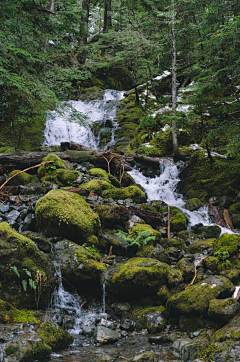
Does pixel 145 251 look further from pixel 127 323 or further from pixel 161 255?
pixel 127 323

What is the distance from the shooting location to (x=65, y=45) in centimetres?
840

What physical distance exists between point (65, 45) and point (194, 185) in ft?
26.3

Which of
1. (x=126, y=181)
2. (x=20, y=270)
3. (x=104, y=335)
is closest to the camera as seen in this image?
(x=104, y=335)

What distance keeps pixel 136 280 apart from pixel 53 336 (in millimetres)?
1938

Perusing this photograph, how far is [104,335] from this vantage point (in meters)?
4.19

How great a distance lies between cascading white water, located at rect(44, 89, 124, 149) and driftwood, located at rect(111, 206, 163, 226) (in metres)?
7.23

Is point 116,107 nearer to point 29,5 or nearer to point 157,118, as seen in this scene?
point 157,118

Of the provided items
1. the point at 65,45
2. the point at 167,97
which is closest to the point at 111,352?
the point at 65,45

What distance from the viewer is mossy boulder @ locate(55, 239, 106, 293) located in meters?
5.15

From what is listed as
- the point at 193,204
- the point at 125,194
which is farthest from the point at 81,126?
the point at 193,204

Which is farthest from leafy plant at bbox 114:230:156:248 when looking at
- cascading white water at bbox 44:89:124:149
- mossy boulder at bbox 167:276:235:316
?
cascading white water at bbox 44:89:124:149

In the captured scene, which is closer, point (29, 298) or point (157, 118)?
point (29, 298)

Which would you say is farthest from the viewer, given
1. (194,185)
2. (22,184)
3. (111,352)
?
(194,185)

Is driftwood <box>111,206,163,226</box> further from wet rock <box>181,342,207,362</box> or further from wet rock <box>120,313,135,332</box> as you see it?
wet rock <box>181,342,207,362</box>
